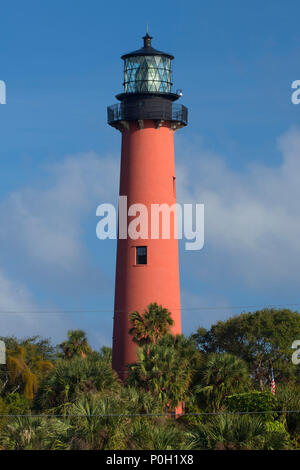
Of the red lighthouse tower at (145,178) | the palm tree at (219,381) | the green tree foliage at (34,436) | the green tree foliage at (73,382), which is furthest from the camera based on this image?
the red lighthouse tower at (145,178)

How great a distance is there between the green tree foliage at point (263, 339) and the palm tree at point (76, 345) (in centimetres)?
1417

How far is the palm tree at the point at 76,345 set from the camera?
65.5 m

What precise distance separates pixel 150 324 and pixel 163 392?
744 centimetres

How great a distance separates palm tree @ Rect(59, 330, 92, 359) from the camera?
65.5 metres

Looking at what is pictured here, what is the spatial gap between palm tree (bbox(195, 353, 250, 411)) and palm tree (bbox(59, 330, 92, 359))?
1353cm

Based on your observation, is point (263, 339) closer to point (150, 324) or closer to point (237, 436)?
point (150, 324)

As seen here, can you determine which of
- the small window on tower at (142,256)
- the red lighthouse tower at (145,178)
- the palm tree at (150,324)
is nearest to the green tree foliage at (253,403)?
the palm tree at (150,324)

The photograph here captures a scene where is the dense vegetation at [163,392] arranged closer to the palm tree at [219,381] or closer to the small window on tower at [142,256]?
the palm tree at [219,381]

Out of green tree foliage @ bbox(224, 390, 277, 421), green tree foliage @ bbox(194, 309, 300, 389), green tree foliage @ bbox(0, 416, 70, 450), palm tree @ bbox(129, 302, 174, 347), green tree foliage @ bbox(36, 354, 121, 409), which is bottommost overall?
green tree foliage @ bbox(0, 416, 70, 450)

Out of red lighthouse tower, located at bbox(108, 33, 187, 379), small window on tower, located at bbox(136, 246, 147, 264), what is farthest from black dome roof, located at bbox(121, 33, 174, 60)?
small window on tower, located at bbox(136, 246, 147, 264)

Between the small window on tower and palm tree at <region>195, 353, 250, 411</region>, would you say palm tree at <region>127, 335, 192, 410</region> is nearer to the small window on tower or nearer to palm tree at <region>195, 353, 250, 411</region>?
palm tree at <region>195, 353, 250, 411</region>

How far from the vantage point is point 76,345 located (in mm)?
65750
